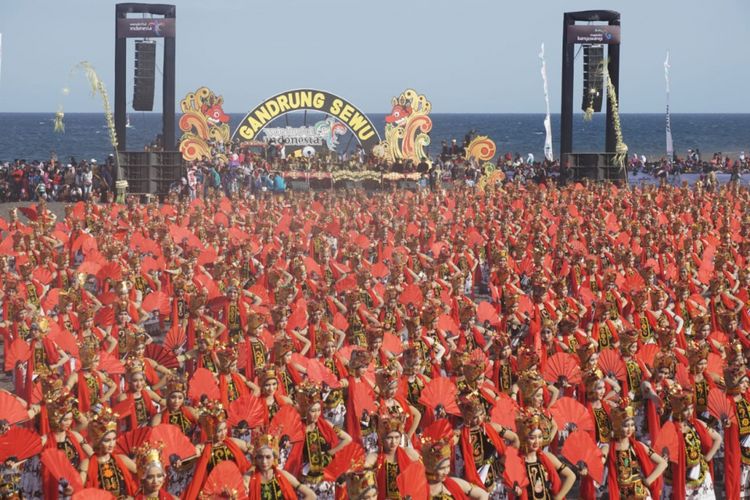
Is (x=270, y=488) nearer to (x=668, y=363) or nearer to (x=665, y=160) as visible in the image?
(x=668, y=363)

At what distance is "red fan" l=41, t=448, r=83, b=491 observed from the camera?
7.89 meters

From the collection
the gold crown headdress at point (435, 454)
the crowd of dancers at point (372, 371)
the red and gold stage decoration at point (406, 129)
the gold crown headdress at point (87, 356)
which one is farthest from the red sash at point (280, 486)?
the red and gold stage decoration at point (406, 129)

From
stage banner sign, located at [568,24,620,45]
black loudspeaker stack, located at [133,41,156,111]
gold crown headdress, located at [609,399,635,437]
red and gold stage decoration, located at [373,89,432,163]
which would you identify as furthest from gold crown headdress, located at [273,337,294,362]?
red and gold stage decoration, located at [373,89,432,163]

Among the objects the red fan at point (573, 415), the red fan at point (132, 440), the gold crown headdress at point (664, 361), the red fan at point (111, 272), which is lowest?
the red fan at point (132, 440)

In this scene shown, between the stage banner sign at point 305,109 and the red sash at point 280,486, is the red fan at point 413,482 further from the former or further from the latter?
the stage banner sign at point 305,109

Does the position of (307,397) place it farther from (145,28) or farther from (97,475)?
(145,28)

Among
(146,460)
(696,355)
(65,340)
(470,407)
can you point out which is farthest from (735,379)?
(65,340)

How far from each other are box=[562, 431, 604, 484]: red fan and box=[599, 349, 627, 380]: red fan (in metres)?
2.63

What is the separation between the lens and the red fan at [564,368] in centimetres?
1048

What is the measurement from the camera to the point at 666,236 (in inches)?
772

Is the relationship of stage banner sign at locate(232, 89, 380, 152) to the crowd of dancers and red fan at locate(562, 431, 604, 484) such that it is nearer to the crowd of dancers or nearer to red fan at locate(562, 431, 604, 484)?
the crowd of dancers

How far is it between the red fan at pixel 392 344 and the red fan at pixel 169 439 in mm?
3342

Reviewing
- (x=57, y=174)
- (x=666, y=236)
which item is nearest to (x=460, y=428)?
(x=666, y=236)

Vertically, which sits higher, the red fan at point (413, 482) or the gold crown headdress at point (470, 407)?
the gold crown headdress at point (470, 407)
